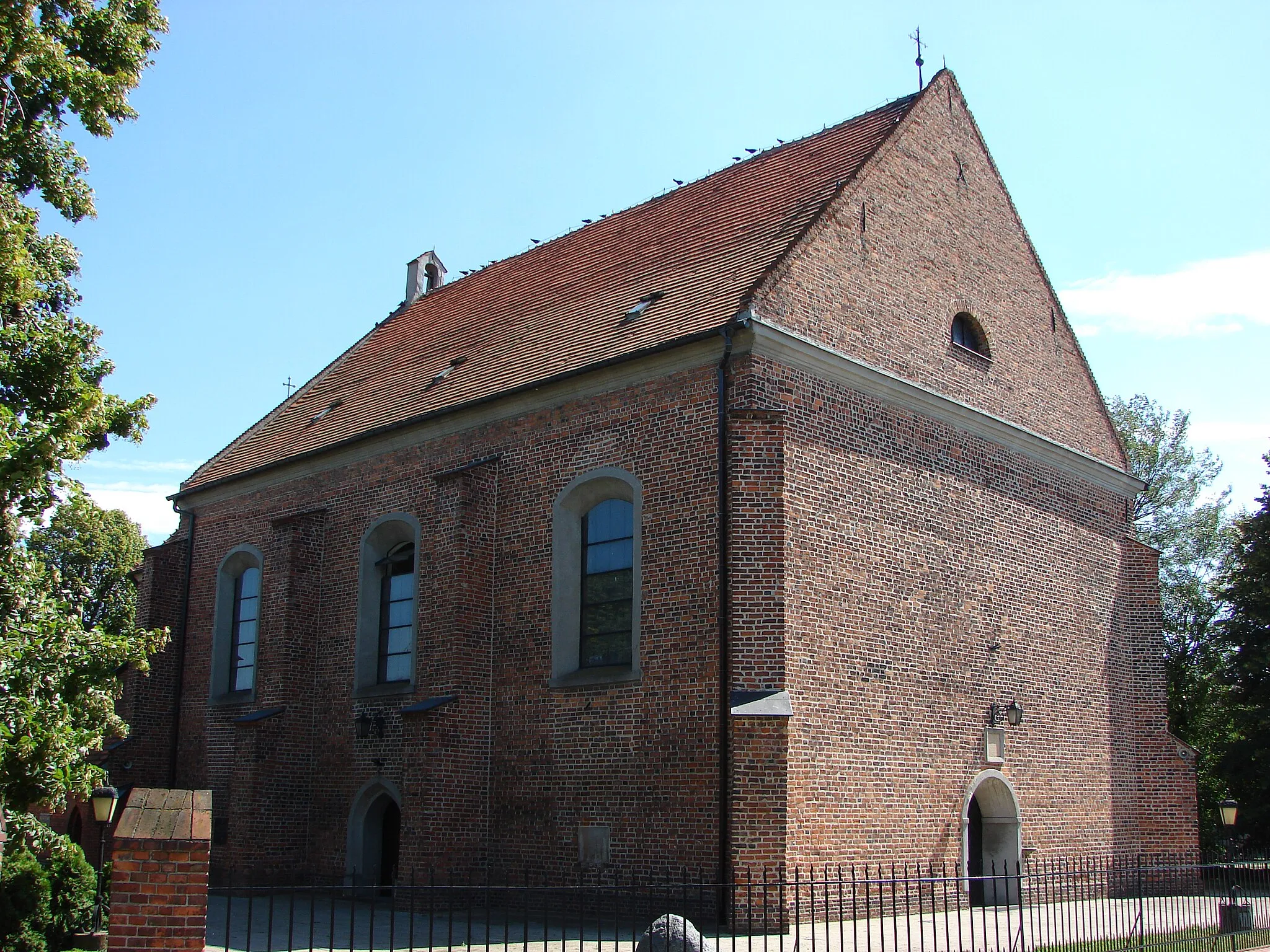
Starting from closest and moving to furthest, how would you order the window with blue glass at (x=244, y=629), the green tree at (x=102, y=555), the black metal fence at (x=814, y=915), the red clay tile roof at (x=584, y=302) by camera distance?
1. the black metal fence at (x=814, y=915)
2. the red clay tile roof at (x=584, y=302)
3. the window with blue glass at (x=244, y=629)
4. the green tree at (x=102, y=555)

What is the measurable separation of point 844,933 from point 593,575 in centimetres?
548

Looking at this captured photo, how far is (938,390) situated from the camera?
15828mm

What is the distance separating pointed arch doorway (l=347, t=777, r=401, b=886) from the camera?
16.5 m

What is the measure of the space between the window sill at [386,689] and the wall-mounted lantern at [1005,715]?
7775mm

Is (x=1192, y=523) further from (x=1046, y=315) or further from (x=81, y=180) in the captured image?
(x=81, y=180)

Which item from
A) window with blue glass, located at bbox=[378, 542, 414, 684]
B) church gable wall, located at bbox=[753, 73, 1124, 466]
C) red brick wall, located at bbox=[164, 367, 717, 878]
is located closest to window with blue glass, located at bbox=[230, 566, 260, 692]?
red brick wall, located at bbox=[164, 367, 717, 878]

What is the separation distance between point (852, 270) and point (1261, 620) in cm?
1473

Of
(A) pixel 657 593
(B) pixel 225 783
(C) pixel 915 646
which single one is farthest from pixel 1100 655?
(B) pixel 225 783

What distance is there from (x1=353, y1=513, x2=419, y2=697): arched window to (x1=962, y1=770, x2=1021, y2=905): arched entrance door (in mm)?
8156

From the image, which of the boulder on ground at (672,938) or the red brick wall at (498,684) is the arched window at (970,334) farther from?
the boulder on ground at (672,938)

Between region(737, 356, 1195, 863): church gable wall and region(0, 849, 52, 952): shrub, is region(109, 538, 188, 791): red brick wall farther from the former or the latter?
region(737, 356, 1195, 863): church gable wall

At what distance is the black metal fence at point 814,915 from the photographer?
10914mm

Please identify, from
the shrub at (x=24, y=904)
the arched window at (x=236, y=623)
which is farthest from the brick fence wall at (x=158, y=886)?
the arched window at (x=236, y=623)

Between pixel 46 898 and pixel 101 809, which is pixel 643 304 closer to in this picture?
pixel 101 809
